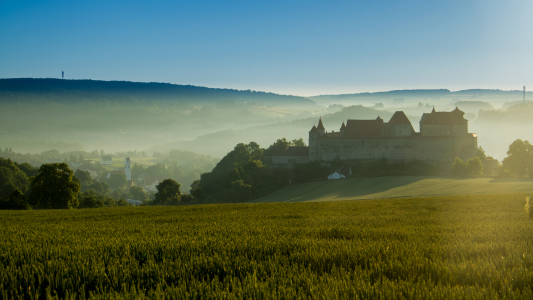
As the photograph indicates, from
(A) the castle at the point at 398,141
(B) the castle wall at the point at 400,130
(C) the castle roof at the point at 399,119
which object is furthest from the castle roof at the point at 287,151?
(C) the castle roof at the point at 399,119

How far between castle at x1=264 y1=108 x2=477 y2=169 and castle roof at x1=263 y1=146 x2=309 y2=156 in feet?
2.20

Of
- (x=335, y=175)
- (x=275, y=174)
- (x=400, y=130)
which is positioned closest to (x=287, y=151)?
(x=275, y=174)

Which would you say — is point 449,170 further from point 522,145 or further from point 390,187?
point 390,187

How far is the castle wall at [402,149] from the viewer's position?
85.5m

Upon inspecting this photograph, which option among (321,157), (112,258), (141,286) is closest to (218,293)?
(141,286)

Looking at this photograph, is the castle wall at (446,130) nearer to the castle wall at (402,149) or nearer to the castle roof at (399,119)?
the castle wall at (402,149)

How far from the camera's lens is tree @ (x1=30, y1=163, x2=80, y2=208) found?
4119 cm

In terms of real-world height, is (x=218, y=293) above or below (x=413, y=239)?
above

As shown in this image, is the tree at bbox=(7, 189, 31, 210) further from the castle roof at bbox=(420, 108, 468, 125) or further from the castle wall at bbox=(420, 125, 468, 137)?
the castle roof at bbox=(420, 108, 468, 125)

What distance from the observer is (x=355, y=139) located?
88.9 meters

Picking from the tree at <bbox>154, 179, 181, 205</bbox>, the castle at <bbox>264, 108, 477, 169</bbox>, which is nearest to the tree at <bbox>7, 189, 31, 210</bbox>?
the tree at <bbox>154, 179, 181, 205</bbox>

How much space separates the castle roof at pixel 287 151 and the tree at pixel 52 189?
201 feet

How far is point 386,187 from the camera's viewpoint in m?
60.5

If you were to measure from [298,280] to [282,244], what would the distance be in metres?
2.28
